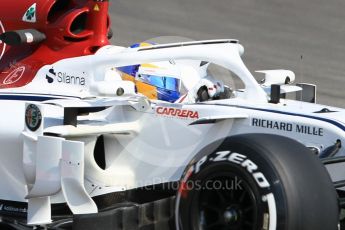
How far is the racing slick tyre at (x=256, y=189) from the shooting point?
452 cm

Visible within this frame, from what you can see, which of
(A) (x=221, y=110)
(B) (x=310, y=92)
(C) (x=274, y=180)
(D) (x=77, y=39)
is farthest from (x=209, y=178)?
(D) (x=77, y=39)

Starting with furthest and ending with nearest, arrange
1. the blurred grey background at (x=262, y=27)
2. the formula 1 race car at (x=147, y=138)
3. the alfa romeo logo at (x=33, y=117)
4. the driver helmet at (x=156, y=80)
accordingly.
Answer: the blurred grey background at (x=262, y=27) < the driver helmet at (x=156, y=80) < the alfa romeo logo at (x=33, y=117) < the formula 1 race car at (x=147, y=138)

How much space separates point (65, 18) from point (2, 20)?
0.71 metres

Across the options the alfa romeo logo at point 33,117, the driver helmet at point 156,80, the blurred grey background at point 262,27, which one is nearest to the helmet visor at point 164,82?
the driver helmet at point 156,80

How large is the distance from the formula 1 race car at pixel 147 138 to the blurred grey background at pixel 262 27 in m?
5.88

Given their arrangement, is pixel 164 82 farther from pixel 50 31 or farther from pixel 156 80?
pixel 50 31

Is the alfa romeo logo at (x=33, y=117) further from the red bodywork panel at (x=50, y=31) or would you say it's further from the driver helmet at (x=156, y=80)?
the driver helmet at (x=156, y=80)

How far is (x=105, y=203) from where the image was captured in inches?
234

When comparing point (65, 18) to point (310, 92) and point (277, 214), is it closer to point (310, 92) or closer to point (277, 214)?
point (310, 92)

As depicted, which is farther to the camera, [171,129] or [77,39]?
[77,39]

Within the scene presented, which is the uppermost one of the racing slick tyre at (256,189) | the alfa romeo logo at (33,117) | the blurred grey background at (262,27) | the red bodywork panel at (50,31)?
the blurred grey background at (262,27)

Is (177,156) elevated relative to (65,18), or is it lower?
lower

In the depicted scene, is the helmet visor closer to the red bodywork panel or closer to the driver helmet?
the driver helmet

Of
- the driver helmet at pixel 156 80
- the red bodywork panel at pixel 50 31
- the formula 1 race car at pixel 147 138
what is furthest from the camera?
the red bodywork panel at pixel 50 31
